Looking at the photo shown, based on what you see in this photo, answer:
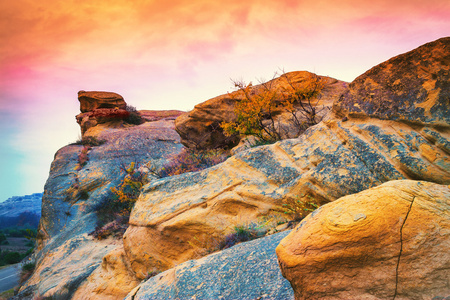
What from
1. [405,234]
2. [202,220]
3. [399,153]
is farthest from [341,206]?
[202,220]

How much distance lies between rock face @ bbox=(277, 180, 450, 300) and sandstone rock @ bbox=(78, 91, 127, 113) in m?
31.3

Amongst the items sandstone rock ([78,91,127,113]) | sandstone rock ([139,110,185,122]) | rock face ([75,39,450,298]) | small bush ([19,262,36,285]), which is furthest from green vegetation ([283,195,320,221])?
sandstone rock ([139,110,185,122])

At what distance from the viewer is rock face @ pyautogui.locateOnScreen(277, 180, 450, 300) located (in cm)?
254

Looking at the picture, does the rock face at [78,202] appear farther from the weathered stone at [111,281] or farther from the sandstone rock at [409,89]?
the sandstone rock at [409,89]

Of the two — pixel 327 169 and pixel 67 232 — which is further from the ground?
pixel 327 169

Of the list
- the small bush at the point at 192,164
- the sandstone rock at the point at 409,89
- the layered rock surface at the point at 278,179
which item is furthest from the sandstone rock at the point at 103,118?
the sandstone rock at the point at 409,89

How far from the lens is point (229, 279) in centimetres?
420

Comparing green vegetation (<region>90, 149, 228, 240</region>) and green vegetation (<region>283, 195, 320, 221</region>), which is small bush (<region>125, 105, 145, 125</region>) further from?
green vegetation (<region>283, 195, 320, 221</region>)

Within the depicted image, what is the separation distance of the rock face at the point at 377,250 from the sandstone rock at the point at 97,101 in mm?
31263

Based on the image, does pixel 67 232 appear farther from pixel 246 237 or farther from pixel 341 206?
pixel 341 206

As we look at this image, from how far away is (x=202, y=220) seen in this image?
6.72 metres

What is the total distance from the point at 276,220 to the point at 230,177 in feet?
6.44

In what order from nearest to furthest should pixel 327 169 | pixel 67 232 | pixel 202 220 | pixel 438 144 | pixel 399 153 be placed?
pixel 438 144 → pixel 399 153 → pixel 327 169 → pixel 202 220 → pixel 67 232

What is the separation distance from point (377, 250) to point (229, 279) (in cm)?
251
